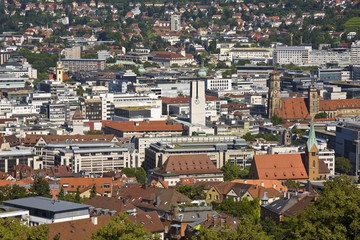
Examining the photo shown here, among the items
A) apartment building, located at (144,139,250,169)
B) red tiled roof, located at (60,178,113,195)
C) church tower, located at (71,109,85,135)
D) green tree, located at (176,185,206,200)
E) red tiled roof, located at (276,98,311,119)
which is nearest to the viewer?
green tree, located at (176,185,206,200)

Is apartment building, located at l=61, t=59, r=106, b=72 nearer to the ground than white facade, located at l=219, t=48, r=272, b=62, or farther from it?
nearer to the ground

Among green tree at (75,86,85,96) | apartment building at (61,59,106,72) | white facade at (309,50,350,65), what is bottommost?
green tree at (75,86,85,96)

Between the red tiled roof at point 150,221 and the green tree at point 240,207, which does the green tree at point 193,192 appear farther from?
the red tiled roof at point 150,221

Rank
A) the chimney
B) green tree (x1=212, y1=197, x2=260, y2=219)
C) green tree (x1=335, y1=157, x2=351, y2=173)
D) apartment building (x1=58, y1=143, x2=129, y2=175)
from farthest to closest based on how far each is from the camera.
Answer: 1. green tree (x1=335, y1=157, x2=351, y2=173)
2. apartment building (x1=58, y1=143, x2=129, y2=175)
3. green tree (x1=212, y1=197, x2=260, y2=219)
4. the chimney

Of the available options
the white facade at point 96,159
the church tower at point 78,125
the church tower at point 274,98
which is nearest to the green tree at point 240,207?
the white facade at point 96,159

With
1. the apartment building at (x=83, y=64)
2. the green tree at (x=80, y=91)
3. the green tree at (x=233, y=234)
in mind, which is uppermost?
the apartment building at (x=83, y=64)

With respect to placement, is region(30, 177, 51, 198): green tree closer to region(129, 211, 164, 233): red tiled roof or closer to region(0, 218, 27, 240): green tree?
region(129, 211, 164, 233): red tiled roof

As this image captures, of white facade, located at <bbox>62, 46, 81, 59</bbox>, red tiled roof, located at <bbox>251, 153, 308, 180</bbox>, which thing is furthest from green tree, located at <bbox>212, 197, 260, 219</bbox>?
white facade, located at <bbox>62, 46, 81, 59</bbox>
